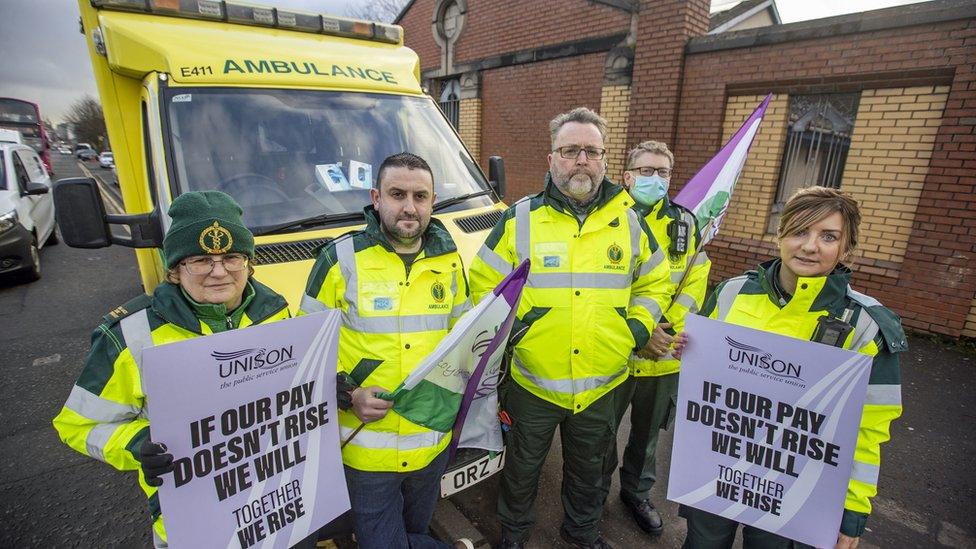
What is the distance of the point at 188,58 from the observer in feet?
9.78

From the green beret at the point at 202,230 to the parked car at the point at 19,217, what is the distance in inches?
294

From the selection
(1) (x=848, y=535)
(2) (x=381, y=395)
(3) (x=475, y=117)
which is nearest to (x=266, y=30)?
(2) (x=381, y=395)

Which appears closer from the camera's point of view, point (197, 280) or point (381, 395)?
point (197, 280)

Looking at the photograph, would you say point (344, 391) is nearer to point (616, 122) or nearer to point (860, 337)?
point (860, 337)

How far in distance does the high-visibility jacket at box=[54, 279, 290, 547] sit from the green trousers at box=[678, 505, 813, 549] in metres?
2.10

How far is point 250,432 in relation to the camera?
62.9 inches

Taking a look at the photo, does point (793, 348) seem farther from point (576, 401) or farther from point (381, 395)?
point (381, 395)

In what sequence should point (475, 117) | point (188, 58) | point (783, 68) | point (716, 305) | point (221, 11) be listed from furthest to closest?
point (475, 117) < point (783, 68) < point (221, 11) < point (188, 58) < point (716, 305)

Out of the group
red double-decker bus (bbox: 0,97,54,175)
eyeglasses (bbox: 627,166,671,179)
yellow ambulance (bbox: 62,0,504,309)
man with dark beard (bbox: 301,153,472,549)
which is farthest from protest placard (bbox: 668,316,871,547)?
red double-decker bus (bbox: 0,97,54,175)

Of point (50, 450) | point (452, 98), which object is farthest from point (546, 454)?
point (452, 98)

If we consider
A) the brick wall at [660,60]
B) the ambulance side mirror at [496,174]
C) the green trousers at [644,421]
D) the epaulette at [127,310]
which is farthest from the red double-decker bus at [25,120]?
the green trousers at [644,421]

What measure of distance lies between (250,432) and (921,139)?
6669 mm

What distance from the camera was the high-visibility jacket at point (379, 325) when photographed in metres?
1.88

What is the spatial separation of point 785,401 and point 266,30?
394cm
